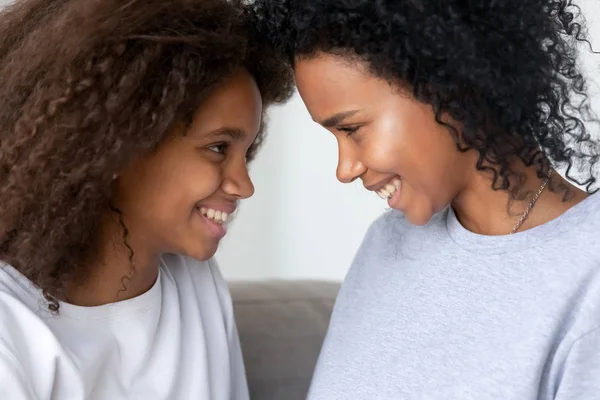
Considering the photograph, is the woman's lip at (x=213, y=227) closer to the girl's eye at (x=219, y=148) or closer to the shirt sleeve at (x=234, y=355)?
the girl's eye at (x=219, y=148)

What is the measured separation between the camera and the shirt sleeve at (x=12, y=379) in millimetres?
1021

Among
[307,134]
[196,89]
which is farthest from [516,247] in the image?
[307,134]

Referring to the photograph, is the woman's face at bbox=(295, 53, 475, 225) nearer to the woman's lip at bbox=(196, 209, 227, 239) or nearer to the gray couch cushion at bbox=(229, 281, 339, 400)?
the woman's lip at bbox=(196, 209, 227, 239)

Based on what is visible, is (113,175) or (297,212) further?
(297,212)

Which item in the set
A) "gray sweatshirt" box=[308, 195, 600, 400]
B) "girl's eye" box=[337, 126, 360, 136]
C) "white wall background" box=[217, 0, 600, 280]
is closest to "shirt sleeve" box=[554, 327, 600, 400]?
"gray sweatshirt" box=[308, 195, 600, 400]

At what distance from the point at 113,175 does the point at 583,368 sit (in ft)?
2.16

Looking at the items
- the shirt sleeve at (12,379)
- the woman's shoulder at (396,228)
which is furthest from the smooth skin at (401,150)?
the shirt sleeve at (12,379)

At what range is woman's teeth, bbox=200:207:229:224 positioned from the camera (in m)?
1.22

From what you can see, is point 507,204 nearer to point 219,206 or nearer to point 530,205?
point 530,205

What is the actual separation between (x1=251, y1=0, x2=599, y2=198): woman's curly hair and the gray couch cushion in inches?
22.8

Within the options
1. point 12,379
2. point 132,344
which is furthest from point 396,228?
point 12,379

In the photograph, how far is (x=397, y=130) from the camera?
1.02 m

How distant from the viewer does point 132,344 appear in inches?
48.4

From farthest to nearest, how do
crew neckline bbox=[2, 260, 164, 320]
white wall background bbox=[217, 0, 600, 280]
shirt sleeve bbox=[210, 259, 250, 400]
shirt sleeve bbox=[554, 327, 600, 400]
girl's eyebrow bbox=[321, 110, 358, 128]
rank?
1. white wall background bbox=[217, 0, 600, 280]
2. shirt sleeve bbox=[210, 259, 250, 400]
3. crew neckline bbox=[2, 260, 164, 320]
4. girl's eyebrow bbox=[321, 110, 358, 128]
5. shirt sleeve bbox=[554, 327, 600, 400]
